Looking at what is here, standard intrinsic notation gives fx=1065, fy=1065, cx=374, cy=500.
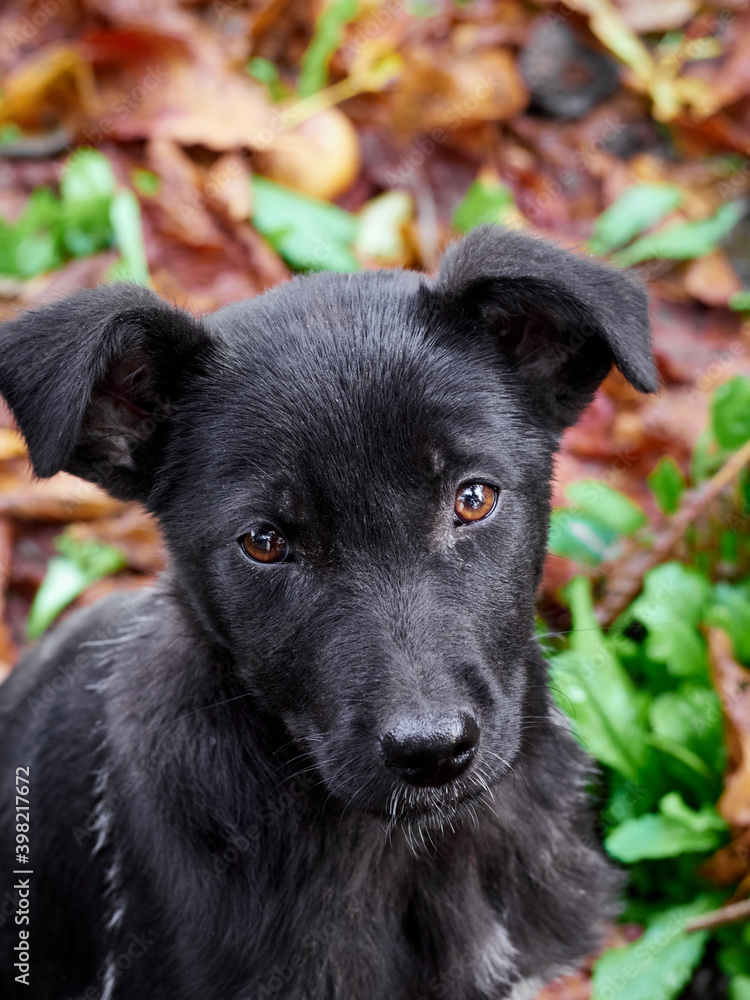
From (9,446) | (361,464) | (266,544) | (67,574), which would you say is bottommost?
(67,574)

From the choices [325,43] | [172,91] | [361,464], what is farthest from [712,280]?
[361,464]

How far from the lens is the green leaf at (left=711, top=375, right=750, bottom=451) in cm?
497

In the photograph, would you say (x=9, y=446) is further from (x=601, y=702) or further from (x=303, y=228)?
(x=601, y=702)

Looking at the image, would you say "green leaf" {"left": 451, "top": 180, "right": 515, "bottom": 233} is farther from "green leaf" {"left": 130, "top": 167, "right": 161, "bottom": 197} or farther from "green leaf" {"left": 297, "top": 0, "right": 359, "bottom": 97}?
"green leaf" {"left": 130, "top": 167, "right": 161, "bottom": 197}

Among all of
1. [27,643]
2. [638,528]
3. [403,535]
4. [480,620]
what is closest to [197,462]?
[403,535]

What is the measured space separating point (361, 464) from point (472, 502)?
34cm

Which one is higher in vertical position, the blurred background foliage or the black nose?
the black nose

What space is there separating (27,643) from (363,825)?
10.8 feet

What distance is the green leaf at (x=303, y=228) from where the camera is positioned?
21.8 ft

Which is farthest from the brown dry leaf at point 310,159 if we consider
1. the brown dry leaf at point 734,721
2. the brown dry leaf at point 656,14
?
the brown dry leaf at point 734,721

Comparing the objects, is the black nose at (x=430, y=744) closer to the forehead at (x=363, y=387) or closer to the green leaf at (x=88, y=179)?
the forehead at (x=363, y=387)

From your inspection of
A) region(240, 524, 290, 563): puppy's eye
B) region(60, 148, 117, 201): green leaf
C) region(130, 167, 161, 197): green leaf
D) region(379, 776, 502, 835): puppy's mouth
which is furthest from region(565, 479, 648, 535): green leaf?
region(60, 148, 117, 201): green leaf

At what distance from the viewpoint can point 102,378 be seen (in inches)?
115

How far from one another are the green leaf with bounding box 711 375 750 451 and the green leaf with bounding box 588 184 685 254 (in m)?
2.04
